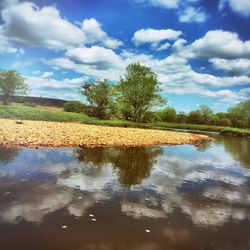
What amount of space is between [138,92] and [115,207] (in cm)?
5212

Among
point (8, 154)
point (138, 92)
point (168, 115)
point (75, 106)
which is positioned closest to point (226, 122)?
point (168, 115)

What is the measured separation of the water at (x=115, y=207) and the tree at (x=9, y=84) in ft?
160

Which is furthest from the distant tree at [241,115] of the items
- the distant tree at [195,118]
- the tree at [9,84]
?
the tree at [9,84]

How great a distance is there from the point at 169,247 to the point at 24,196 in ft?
11.8

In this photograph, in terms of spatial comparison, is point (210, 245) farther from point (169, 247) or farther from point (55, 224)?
point (55, 224)

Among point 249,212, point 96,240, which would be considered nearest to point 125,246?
point 96,240

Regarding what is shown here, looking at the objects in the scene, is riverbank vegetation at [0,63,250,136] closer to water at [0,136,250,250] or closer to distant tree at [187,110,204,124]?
distant tree at [187,110,204,124]

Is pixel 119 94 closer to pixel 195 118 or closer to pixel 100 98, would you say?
pixel 100 98

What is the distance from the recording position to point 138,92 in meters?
57.8

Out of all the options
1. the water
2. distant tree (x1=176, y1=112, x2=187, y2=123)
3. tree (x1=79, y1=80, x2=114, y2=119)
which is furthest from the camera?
distant tree (x1=176, y1=112, x2=187, y2=123)

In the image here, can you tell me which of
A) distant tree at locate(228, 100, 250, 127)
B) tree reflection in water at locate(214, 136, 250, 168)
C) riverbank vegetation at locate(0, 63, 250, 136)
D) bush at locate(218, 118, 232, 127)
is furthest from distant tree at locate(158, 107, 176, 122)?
tree reflection in water at locate(214, 136, 250, 168)

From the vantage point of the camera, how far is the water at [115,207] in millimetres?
4883

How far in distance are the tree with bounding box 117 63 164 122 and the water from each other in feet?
155

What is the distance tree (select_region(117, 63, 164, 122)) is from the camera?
58.1m
